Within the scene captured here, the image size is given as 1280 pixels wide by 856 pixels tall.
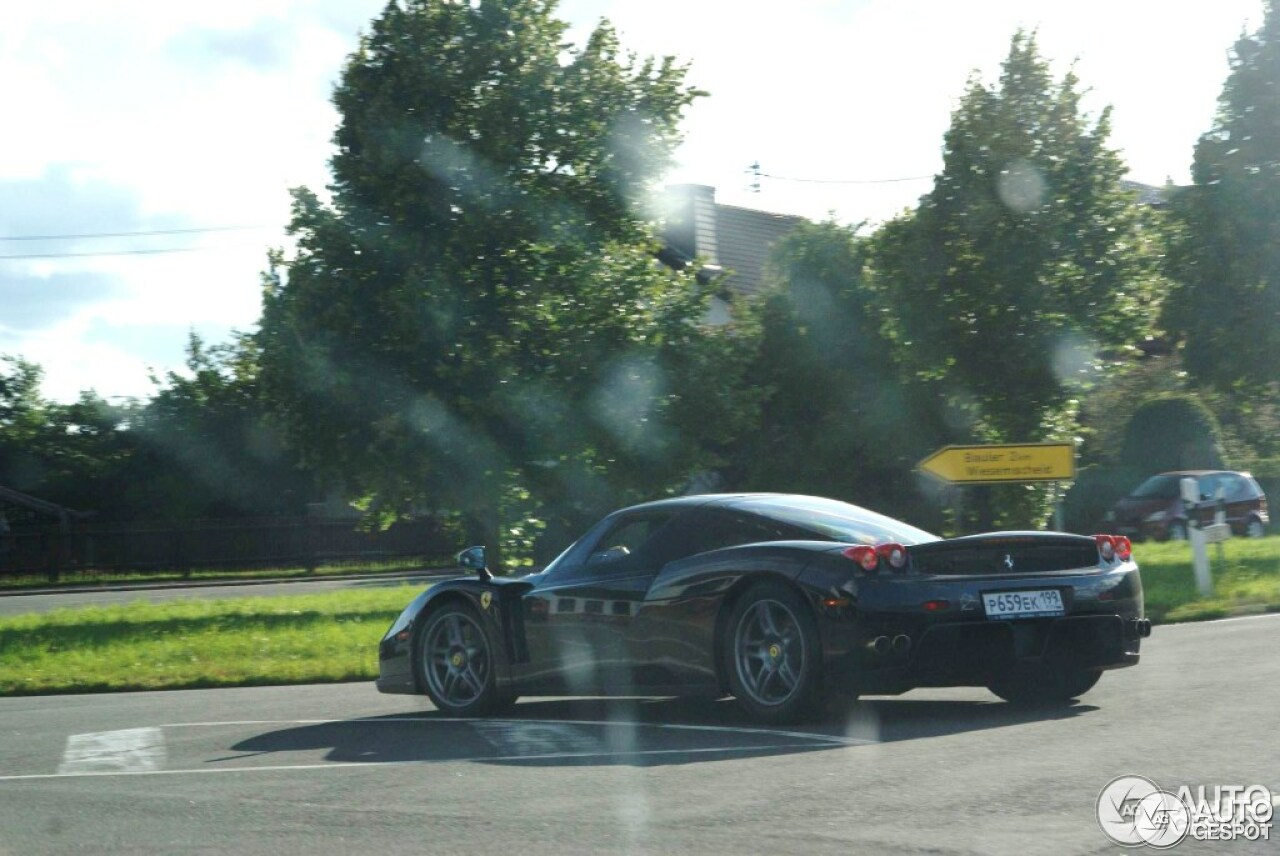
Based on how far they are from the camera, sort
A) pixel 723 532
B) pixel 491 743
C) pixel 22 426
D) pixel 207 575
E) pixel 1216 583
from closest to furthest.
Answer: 1. pixel 491 743
2. pixel 723 532
3. pixel 1216 583
4. pixel 207 575
5. pixel 22 426

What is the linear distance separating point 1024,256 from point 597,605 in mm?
16583

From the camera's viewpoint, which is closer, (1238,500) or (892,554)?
(892,554)

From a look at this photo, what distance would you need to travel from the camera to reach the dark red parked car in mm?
32344

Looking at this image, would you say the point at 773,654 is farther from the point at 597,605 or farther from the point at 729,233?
the point at 729,233

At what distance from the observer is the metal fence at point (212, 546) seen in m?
43.6

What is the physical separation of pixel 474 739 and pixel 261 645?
8364 millimetres

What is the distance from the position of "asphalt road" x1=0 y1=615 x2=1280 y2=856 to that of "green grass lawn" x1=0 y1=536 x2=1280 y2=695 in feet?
13.1

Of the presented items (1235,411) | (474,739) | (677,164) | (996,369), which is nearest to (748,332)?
(677,164)

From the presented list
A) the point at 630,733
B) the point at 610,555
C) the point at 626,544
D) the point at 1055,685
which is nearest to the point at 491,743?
the point at 630,733

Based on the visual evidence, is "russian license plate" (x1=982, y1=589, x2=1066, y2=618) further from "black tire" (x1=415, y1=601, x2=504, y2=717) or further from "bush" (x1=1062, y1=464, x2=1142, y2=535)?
"bush" (x1=1062, y1=464, x2=1142, y2=535)

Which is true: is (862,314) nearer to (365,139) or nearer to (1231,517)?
(1231,517)

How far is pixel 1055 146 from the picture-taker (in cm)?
2405

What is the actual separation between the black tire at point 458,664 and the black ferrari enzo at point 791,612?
1 centimetres

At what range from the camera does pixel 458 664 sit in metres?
9.30
